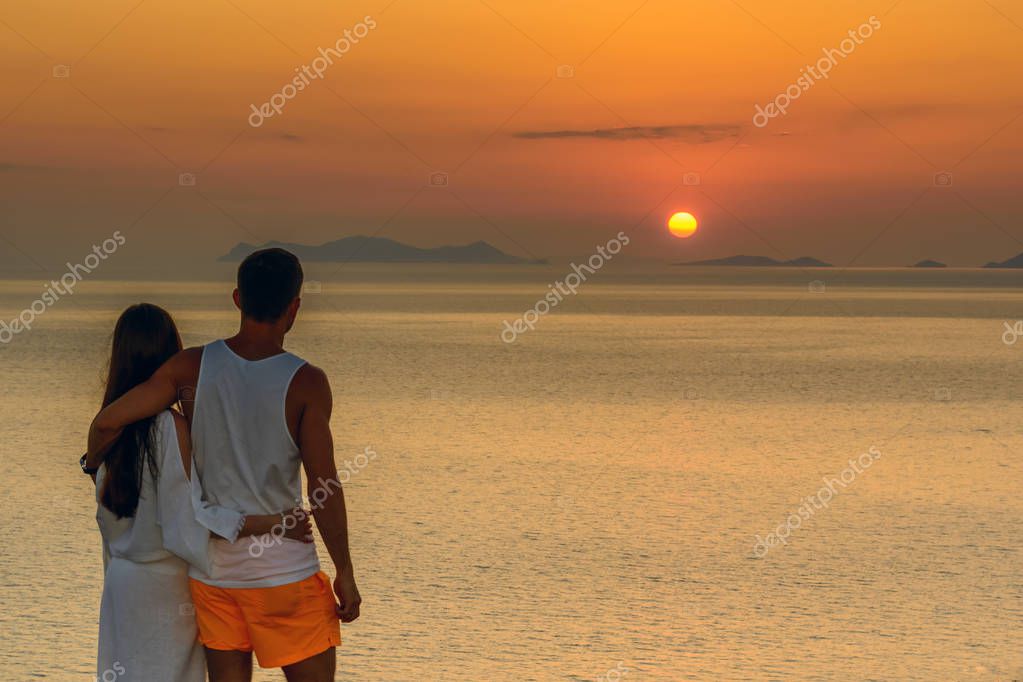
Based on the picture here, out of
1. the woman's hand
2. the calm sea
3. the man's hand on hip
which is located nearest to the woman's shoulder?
the woman's hand

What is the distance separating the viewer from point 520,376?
20.1 m

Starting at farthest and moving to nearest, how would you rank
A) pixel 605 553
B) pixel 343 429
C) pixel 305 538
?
pixel 343 429, pixel 605 553, pixel 305 538

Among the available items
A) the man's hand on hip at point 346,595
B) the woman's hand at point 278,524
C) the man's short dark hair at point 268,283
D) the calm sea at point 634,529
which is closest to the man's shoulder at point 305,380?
the man's short dark hair at point 268,283

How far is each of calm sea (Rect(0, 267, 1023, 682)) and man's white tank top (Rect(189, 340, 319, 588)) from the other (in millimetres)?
2686

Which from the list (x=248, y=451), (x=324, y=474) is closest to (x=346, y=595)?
(x=324, y=474)

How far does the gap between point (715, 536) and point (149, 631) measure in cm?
551

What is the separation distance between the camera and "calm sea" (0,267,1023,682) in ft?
18.5

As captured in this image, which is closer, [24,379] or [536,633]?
[536,633]

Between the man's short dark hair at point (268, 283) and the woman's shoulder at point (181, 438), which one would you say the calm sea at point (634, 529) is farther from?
the man's short dark hair at point (268, 283)

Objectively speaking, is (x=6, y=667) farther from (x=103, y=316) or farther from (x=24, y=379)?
(x=103, y=316)

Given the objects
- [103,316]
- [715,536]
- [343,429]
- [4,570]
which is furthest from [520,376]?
[103,316]

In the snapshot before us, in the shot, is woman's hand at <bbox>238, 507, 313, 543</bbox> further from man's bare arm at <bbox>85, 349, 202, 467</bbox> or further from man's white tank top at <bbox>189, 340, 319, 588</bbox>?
man's bare arm at <bbox>85, 349, 202, 467</bbox>

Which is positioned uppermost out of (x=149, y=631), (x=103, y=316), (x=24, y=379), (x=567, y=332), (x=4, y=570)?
(x=103, y=316)

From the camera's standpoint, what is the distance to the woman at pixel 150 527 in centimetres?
275
